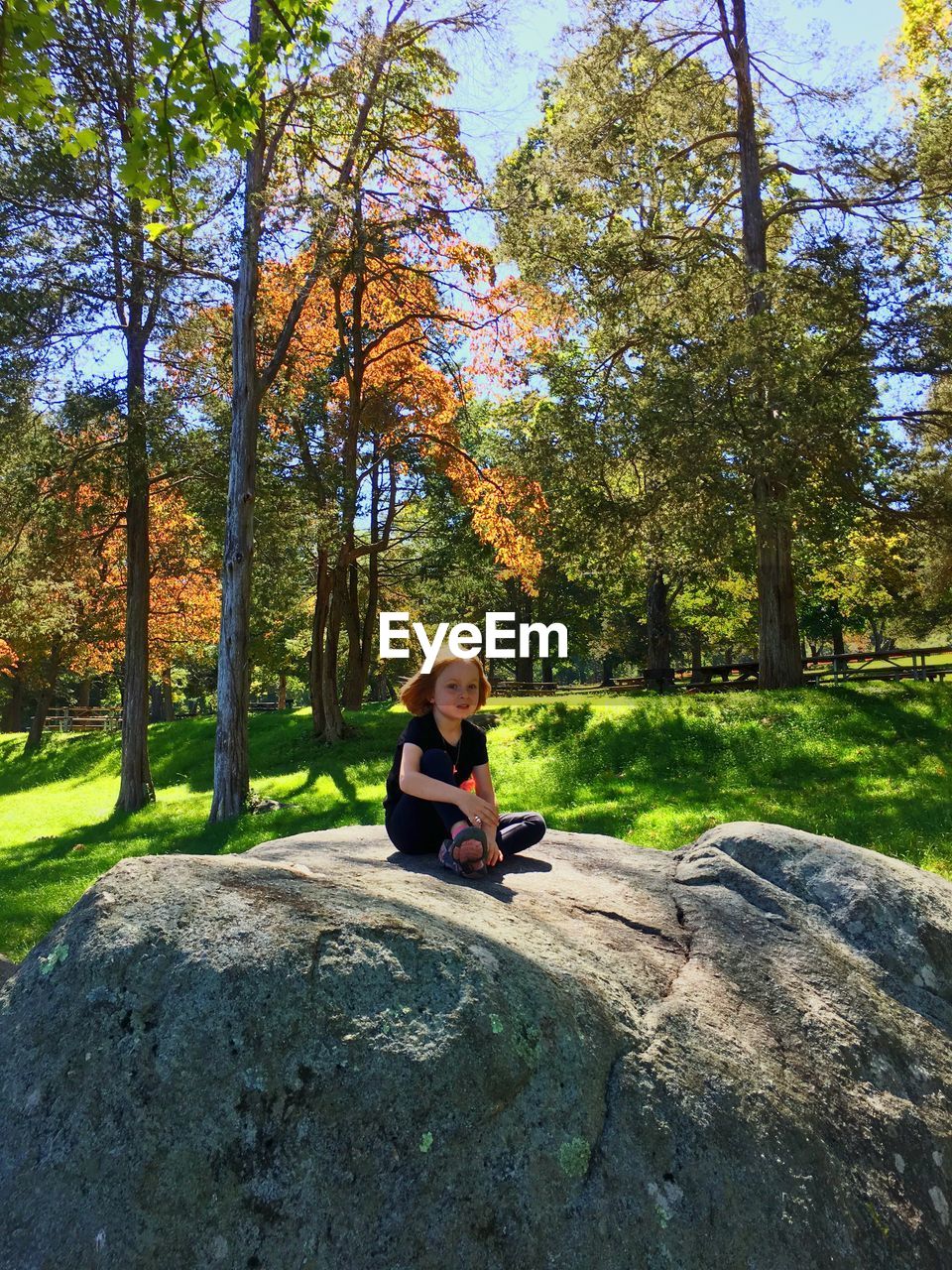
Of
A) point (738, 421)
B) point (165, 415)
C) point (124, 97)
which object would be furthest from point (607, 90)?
point (124, 97)

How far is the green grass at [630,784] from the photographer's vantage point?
9.96 meters

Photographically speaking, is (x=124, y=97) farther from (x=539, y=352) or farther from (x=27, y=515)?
(x=539, y=352)

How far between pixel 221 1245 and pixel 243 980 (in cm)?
66

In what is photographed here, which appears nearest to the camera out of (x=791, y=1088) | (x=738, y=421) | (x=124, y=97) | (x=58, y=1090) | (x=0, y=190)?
(x=58, y=1090)

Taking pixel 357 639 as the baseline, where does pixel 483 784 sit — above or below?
below

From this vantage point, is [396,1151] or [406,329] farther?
[406,329]

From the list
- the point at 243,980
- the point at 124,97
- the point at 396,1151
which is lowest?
the point at 396,1151

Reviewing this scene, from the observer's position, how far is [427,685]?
4.68 metres

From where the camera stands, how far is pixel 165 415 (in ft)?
49.8

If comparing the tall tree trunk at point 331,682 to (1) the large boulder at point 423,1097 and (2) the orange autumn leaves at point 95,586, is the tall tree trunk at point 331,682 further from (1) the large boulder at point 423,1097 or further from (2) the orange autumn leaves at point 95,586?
(1) the large boulder at point 423,1097

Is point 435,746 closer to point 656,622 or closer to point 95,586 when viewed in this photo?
point 95,586

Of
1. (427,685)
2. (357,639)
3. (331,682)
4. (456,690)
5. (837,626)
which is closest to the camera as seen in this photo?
(456,690)

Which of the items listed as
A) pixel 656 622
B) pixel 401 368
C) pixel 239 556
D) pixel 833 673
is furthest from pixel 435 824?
pixel 656 622

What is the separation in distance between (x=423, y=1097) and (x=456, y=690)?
2301mm
